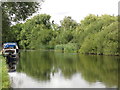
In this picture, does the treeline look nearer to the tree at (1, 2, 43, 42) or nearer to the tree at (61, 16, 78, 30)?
the tree at (61, 16, 78, 30)

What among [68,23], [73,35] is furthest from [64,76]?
[68,23]

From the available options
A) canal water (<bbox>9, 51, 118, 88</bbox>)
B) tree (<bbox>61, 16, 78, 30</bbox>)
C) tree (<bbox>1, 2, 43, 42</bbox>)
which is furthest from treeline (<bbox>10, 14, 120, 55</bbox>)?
tree (<bbox>1, 2, 43, 42</bbox>)

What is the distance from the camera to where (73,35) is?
200ft

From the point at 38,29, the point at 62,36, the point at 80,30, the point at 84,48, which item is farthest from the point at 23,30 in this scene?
the point at 84,48

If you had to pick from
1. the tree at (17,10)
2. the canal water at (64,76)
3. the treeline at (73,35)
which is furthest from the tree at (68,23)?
the tree at (17,10)

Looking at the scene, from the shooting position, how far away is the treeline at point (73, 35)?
44156 millimetres

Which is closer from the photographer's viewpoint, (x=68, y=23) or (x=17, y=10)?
(x=17, y=10)

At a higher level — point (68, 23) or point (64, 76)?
point (68, 23)

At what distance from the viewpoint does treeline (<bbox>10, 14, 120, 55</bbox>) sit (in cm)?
4416

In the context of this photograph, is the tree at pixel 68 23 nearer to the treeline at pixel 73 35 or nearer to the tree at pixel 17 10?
the treeline at pixel 73 35

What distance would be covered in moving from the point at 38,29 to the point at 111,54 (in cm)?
4628

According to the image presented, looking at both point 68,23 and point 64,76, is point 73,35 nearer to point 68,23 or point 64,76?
point 68,23

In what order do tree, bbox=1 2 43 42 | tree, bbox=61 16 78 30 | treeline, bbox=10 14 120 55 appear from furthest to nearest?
tree, bbox=61 16 78 30, treeline, bbox=10 14 120 55, tree, bbox=1 2 43 42

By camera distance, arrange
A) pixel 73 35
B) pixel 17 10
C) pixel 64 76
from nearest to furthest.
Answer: pixel 17 10
pixel 64 76
pixel 73 35
